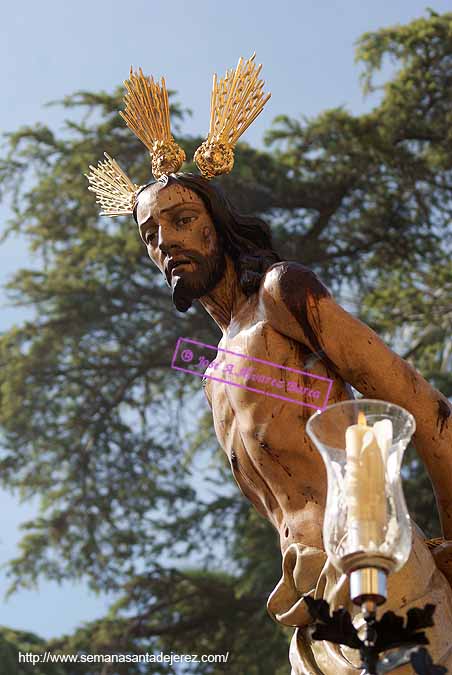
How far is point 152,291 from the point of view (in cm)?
1639

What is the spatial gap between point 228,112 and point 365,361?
1.11 m

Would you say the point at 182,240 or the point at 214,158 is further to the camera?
the point at 214,158

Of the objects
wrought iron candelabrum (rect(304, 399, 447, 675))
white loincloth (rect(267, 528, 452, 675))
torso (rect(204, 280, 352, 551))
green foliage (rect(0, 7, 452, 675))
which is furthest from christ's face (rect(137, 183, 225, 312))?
green foliage (rect(0, 7, 452, 675))

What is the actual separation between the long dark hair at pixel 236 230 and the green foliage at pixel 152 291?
979cm

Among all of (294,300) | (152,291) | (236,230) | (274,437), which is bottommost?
(274,437)

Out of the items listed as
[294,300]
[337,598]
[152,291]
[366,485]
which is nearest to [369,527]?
[366,485]

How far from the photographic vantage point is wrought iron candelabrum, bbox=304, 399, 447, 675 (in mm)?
3039

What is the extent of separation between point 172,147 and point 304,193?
11554mm

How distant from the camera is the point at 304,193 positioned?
16.5 m

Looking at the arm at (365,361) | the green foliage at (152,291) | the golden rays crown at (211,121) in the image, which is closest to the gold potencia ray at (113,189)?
the golden rays crown at (211,121)

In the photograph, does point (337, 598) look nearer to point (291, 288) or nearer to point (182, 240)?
point (291, 288)

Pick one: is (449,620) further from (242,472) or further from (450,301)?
(450,301)

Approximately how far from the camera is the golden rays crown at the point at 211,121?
4.95 meters

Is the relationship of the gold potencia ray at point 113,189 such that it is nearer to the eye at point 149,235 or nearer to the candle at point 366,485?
the eye at point 149,235
